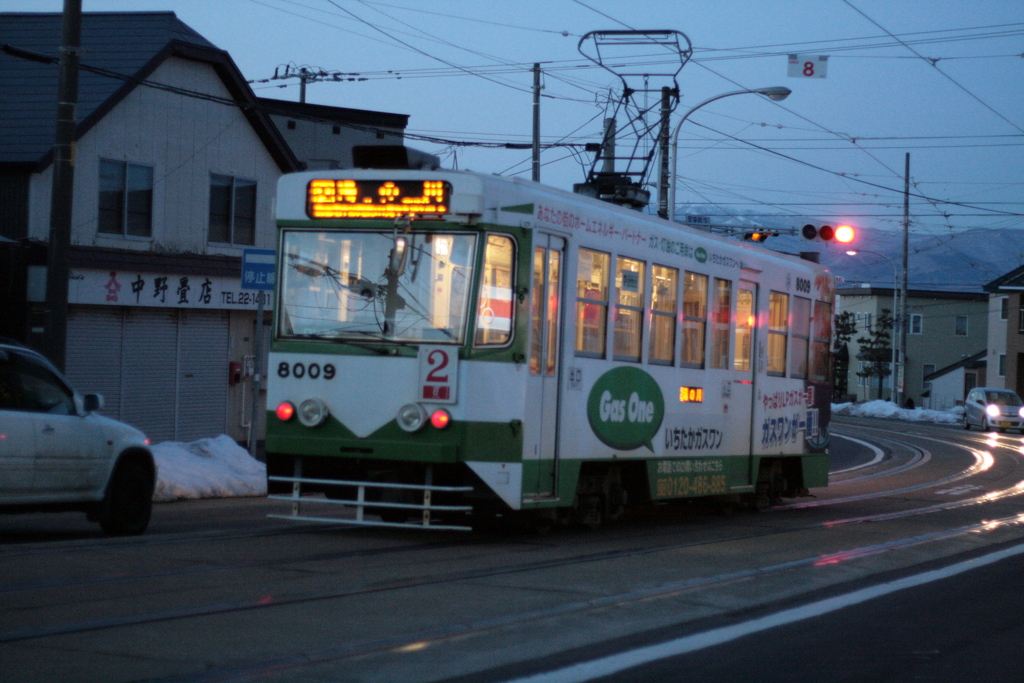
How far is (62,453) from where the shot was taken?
10898 millimetres

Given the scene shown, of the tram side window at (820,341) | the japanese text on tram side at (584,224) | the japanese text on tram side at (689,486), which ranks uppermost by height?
the japanese text on tram side at (584,224)

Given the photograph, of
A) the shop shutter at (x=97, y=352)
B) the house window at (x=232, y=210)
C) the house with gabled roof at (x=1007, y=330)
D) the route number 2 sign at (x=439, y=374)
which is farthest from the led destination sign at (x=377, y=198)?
the house with gabled roof at (x=1007, y=330)

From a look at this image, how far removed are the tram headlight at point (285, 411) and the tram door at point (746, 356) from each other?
230 inches

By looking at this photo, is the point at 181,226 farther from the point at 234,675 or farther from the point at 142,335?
the point at 234,675

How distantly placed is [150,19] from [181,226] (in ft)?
13.1

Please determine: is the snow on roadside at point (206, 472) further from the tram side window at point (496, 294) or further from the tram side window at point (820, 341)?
the tram side window at point (820, 341)

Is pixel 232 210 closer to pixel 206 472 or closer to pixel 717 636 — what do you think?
pixel 206 472

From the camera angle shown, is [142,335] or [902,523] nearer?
[902,523]

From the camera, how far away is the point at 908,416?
60719 millimetres

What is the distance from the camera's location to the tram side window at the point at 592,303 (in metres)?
11.6

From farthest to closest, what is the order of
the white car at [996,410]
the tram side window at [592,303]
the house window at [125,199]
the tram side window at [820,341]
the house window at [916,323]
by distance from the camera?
1. the house window at [916,323]
2. the white car at [996,410]
3. the house window at [125,199]
4. the tram side window at [820,341]
5. the tram side window at [592,303]

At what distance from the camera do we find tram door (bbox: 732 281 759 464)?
576 inches

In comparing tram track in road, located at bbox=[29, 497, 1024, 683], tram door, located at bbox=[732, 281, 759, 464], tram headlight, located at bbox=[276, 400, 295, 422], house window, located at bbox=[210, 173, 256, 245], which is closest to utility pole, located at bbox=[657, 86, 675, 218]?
house window, located at bbox=[210, 173, 256, 245]

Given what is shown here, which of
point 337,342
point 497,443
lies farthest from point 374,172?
point 497,443
